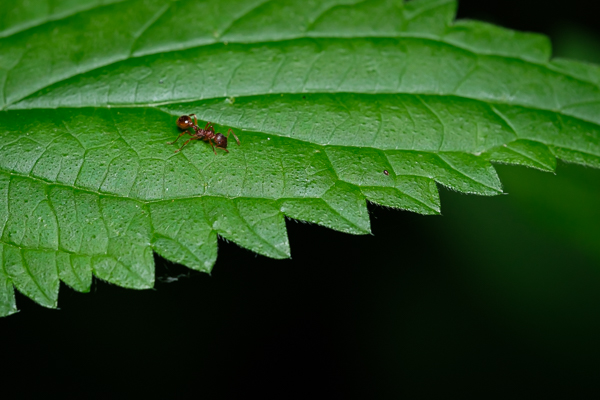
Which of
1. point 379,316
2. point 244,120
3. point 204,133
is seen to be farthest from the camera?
point 379,316

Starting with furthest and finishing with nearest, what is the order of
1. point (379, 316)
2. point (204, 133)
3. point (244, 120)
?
point (379, 316) → point (244, 120) → point (204, 133)

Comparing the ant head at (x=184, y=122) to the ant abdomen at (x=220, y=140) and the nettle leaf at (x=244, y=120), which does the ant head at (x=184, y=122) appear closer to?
the nettle leaf at (x=244, y=120)

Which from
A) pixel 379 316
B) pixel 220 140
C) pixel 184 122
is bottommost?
pixel 379 316

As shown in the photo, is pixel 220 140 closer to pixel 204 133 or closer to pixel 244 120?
pixel 204 133

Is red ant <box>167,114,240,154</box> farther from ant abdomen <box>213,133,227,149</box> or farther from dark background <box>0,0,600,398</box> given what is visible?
dark background <box>0,0,600,398</box>

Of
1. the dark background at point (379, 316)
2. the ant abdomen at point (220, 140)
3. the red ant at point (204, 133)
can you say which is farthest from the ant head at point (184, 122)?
the dark background at point (379, 316)

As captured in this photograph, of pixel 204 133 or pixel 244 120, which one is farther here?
pixel 244 120

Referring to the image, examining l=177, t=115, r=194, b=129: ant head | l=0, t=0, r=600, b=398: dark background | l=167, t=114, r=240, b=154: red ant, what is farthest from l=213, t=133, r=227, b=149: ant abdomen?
l=0, t=0, r=600, b=398: dark background

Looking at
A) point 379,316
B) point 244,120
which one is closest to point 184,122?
point 244,120
